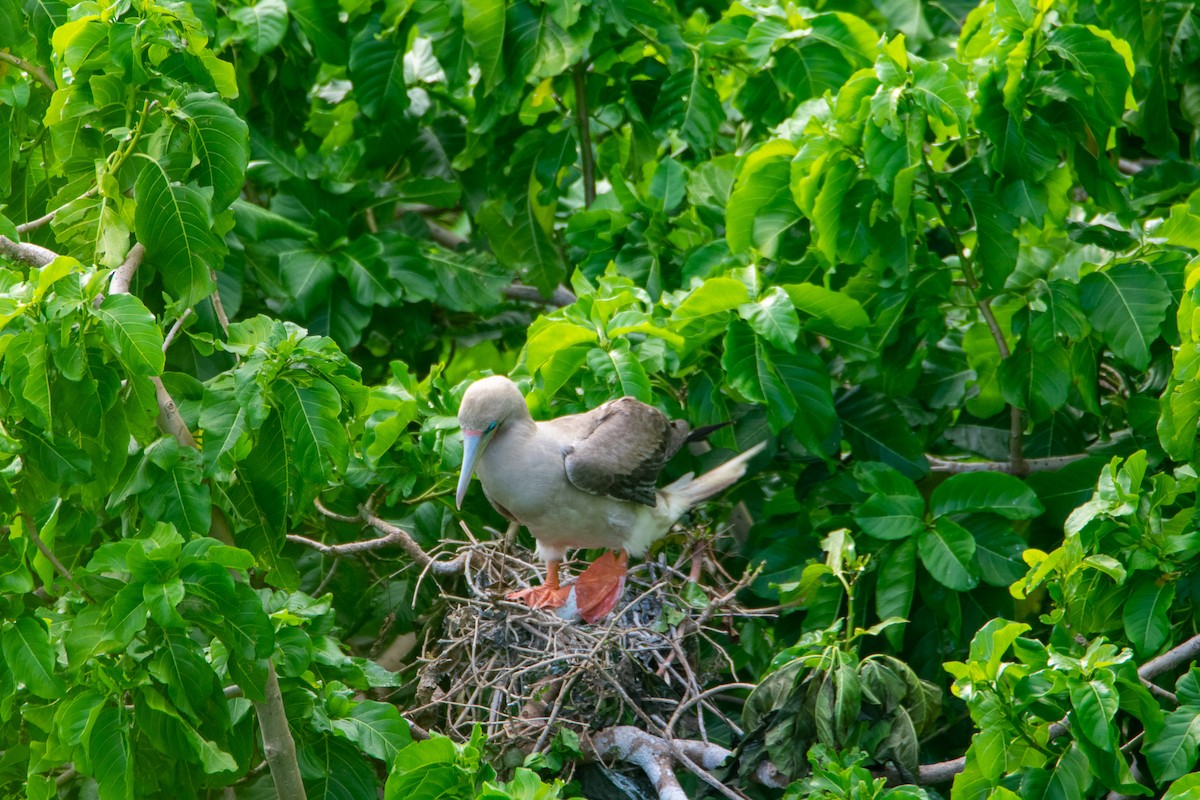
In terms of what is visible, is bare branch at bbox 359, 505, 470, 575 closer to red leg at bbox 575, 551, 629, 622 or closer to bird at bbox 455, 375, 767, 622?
bird at bbox 455, 375, 767, 622

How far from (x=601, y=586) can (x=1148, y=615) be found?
85.4 inches

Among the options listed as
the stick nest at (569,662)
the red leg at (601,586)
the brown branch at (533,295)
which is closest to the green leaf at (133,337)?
the stick nest at (569,662)

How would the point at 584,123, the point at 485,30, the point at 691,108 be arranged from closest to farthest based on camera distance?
the point at 485,30, the point at 691,108, the point at 584,123

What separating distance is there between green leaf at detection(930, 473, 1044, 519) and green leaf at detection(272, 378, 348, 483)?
88.6 inches

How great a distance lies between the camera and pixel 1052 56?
185 inches

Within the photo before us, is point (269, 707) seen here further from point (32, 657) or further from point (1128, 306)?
point (1128, 306)

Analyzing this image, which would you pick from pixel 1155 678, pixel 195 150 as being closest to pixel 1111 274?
pixel 1155 678

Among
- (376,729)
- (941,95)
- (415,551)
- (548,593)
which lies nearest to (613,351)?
(415,551)

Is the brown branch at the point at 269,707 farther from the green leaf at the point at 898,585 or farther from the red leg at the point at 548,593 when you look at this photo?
the green leaf at the point at 898,585

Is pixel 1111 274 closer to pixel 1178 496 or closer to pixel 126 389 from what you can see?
pixel 1178 496

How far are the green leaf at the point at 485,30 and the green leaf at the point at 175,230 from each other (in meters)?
2.10

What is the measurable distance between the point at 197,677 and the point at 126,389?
2.59 ft

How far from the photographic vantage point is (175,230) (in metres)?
3.65

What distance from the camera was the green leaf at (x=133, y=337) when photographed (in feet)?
10.7
